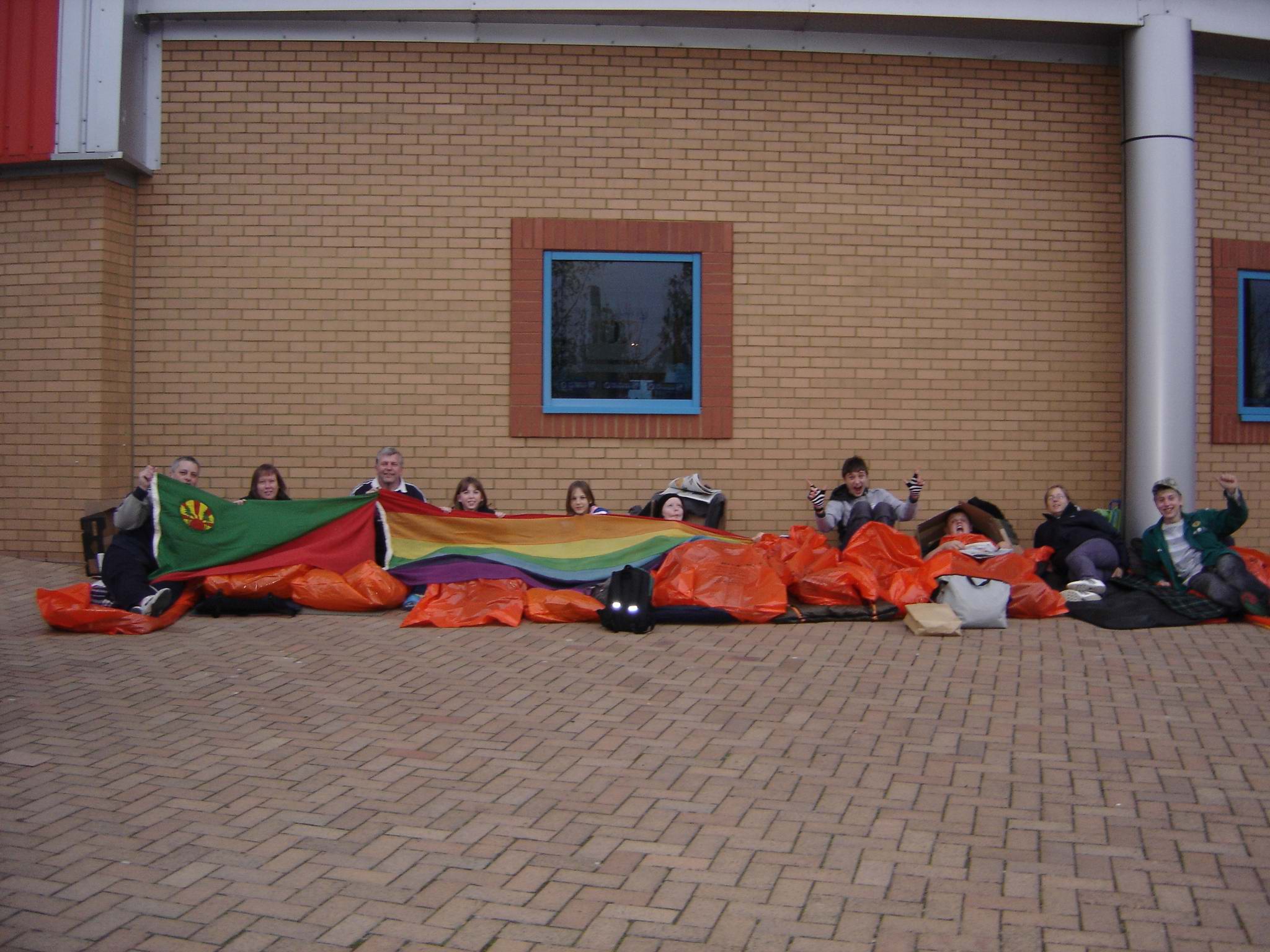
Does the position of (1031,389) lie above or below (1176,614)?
above

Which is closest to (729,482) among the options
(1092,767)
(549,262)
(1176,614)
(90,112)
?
(549,262)

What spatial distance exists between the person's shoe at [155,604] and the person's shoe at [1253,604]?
7.62 m

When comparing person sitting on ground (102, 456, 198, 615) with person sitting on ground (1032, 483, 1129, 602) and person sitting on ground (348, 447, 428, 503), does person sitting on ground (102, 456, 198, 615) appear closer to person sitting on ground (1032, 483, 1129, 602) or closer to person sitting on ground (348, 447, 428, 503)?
person sitting on ground (348, 447, 428, 503)

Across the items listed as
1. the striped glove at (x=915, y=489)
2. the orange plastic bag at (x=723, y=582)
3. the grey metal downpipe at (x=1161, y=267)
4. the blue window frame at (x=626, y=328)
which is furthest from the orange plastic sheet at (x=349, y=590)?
the grey metal downpipe at (x=1161, y=267)

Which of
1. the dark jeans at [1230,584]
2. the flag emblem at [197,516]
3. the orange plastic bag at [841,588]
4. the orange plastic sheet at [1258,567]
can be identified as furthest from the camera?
the flag emblem at [197,516]

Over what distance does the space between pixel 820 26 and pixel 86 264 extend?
266 inches

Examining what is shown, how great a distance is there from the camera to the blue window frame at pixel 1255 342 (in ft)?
36.2

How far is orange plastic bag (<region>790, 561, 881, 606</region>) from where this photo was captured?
845 centimetres

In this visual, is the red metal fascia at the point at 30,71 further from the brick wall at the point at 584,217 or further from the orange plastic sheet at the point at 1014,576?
the orange plastic sheet at the point at 1014,576

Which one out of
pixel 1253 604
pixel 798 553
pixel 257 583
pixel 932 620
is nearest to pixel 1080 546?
pixel 1253 604

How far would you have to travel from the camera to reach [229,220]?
10.2 meters

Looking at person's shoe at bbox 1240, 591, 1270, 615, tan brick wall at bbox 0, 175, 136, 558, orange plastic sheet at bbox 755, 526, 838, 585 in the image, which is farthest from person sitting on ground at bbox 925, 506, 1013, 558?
tan brick wall at bbox 0, 175, 136, 558

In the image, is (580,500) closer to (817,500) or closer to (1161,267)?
(817,500)

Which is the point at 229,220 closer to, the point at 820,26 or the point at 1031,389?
the point at 820,26
